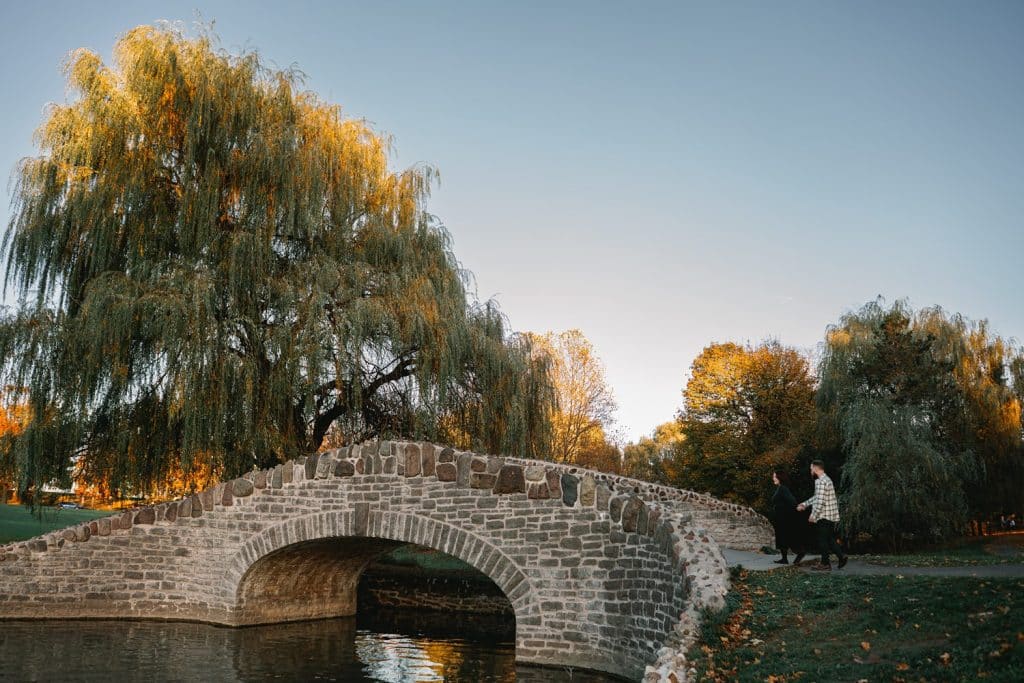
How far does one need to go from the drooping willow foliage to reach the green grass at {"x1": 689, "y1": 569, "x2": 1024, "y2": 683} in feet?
26.9

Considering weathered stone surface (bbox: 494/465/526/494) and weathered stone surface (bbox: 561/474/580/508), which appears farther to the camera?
weathered stone surface (bbox: 494/465/526/494)

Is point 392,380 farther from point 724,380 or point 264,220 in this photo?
point 724,380

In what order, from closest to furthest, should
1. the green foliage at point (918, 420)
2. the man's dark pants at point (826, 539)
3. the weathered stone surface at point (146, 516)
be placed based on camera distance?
the man's dark pants at point (826, 539)
the weathered stone surface at point (146, 516)
the green foliage at point (918, 420)

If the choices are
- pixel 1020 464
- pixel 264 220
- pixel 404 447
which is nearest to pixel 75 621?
pixel 404 447

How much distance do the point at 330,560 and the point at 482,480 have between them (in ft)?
15.6

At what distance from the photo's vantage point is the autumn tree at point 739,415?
2958cm

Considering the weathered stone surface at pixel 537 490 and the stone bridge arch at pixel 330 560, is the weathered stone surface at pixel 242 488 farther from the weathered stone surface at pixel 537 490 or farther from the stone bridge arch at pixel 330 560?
the weathered stone surface at pixel 537 490

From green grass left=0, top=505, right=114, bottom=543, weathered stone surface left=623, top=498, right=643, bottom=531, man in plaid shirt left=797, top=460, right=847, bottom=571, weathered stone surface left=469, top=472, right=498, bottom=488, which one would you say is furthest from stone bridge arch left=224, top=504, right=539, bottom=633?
green grass left=0, top=505, right=114, bottom=543

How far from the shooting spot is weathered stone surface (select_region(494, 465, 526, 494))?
10547mm

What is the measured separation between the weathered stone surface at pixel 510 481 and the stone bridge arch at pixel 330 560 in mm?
738

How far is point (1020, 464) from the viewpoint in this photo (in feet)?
71.0

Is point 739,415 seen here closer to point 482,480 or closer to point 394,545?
point 394,545

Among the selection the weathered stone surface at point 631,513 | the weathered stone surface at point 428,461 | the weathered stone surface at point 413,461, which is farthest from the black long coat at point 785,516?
the weathered stone surface at point 413,461

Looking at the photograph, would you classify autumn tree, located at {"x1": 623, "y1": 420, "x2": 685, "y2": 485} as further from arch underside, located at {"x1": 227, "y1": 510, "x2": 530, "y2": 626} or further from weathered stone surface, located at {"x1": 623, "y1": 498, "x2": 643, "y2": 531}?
weathered stone surface, located at {"x1": 623, "y1": 498, "x2": 643, "y2": 531}
